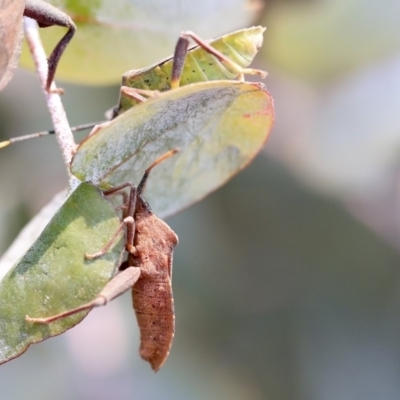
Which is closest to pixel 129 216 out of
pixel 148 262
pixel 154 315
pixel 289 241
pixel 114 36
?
pixel 148 262

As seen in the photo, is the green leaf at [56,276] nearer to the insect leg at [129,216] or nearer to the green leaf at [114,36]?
the insect leg at [129,216]

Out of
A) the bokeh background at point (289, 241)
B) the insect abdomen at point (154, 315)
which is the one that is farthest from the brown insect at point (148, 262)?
the bokeh background at point (289, 241)

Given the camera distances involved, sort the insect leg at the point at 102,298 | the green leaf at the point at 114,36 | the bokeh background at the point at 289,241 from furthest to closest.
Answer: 1. the bokeh background at the point at 289,241
2. the green leaf at the point at 114,36
3. the insect leg at the point at 102,298

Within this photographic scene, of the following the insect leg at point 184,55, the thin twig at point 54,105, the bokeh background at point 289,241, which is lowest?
the bokeh background at point 289,241

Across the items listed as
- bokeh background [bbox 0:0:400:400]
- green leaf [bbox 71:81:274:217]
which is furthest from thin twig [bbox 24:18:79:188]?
bokeh background [bbox 0:0:400:400]

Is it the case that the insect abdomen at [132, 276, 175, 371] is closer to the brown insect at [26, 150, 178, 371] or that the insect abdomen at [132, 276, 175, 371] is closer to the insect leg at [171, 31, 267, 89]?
the brown insect at [26, 150, 178, 371]

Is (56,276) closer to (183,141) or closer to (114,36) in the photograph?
(183,141)

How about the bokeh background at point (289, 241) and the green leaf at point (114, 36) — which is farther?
the bokeh background at point (289, 241)

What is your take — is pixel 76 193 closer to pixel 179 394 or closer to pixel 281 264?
pixel 179 394
